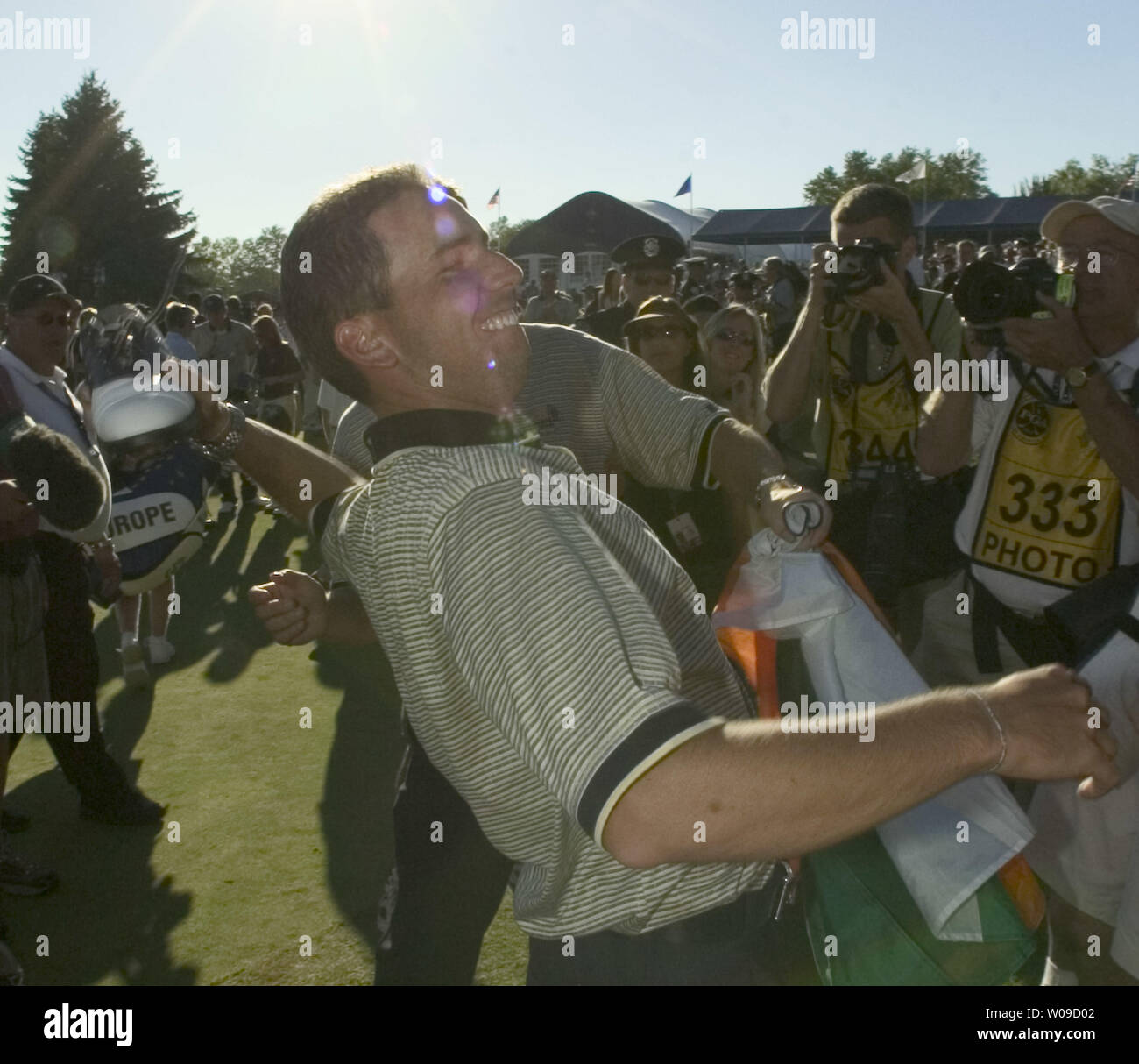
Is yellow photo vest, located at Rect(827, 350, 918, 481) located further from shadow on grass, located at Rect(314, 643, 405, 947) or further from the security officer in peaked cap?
the security officer in peaked cap

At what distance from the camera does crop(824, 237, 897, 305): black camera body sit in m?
3.36

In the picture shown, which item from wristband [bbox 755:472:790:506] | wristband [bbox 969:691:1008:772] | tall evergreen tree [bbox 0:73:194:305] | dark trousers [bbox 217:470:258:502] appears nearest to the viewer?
wristband [bbox 969:691:1008:772]

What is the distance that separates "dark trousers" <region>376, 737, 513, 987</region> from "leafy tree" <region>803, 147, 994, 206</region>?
65553mm

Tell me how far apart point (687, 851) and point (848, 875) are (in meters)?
0.62

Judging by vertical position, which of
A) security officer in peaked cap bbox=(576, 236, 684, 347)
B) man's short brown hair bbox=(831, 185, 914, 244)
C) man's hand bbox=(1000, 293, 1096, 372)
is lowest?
man's hand bbox=(1000, 293, 1096, 372)

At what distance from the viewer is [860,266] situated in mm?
3359

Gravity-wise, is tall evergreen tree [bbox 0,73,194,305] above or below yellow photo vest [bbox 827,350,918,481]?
above

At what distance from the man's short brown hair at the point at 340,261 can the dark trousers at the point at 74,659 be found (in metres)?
2.77

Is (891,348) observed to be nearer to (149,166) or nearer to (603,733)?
(603,733)

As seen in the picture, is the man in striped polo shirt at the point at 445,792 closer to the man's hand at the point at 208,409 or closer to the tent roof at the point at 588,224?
the man's hand at the point at 208,409

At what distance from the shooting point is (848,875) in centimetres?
151

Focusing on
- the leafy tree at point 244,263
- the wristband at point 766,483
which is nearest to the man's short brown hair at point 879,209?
the wristband at point 766,483

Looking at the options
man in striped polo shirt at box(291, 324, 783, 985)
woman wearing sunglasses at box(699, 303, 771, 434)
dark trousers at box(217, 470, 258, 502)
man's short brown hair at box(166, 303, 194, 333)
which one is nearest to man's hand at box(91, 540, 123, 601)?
man in striped polo shirt at box(291, 324, 783, 985)
